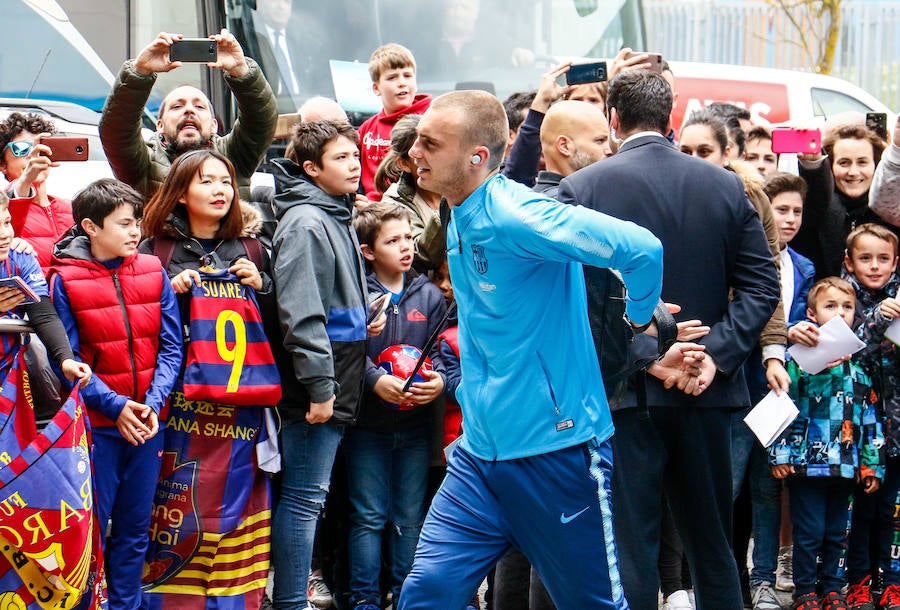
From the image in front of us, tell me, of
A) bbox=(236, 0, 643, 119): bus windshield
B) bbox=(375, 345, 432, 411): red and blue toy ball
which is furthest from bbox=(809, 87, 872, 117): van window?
bbox=(375, 345, 432, 411): red and blue toy ball

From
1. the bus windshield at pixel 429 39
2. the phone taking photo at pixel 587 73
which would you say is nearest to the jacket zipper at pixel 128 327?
the phone taking photo at pixel 587 73

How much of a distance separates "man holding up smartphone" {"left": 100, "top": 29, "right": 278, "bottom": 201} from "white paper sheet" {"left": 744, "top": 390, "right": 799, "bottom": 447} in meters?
2.56

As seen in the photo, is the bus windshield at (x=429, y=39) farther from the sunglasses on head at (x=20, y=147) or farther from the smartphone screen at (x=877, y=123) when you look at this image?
the sunglasses on head at (x=20, y=147)

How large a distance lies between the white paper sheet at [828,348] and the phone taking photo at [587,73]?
1.59 m

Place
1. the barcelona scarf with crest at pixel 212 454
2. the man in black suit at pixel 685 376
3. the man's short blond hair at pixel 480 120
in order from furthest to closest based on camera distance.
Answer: the barcelona scarf with crest at pixel 212 454, the man in black suit at pixel 685 376, the man's short blond hair at pixel 480 120

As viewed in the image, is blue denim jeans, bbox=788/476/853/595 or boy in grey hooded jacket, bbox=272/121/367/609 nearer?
boy in grey hooded jacket, bbox=272/121/367/609

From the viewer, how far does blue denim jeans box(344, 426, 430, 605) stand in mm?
5961

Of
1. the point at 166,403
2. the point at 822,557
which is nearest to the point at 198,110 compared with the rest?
the point at 166,403

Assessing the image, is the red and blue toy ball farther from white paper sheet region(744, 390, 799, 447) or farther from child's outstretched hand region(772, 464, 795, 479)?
child's outstretched hand region(772, 464, 795, 479)

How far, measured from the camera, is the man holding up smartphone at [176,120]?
5703 mm

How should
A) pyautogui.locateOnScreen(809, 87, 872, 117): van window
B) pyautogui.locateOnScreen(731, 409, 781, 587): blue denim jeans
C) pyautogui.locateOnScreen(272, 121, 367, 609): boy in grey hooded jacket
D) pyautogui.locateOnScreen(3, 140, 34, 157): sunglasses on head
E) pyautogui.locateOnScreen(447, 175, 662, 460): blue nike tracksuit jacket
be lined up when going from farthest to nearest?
pyautogui.locateOnScreen(809, 87, 872, 117): van window < pyautogui.locateOnScreen(731, 409, 781, 587): blue denim jeans < pyautogui.locateOnScreen(3, 140, 34, 157): sunglasses on head < pyautogui.locateOnScreen(272, 121, 367, 609): boy in grey hooded jacket < pyautogui.locateOnScreen(447, 175, 662, 460): blue nike tracksuit jacket

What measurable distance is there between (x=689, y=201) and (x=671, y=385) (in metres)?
0.68

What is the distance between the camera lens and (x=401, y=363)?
595 centimetres

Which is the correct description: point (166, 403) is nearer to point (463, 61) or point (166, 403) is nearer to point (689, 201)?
point (689, 201)
